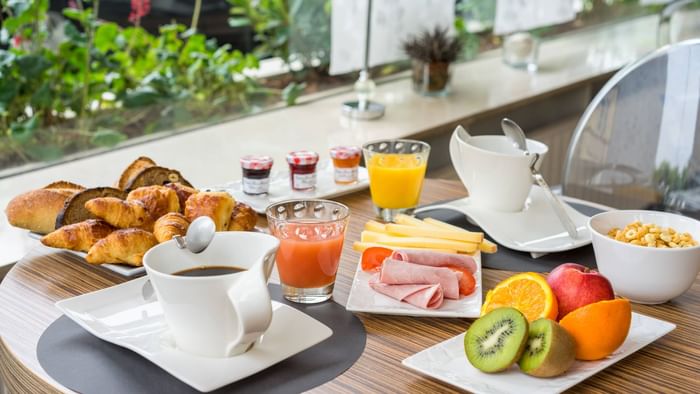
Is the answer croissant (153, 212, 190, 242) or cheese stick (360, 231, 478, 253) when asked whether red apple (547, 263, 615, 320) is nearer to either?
cheese stick (360, 231, 478, 253)

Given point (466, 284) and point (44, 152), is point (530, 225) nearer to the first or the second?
point (466, 284)

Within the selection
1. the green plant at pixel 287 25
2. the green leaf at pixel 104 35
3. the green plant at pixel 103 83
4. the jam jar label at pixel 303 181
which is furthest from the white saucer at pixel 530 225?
the green plant at pixel 287 25

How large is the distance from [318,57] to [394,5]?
349 mm

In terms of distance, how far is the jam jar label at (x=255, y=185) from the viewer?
1611 millimetres

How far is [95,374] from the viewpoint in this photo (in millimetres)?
980

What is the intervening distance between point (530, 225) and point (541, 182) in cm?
8

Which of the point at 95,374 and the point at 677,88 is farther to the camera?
the point at 677,88

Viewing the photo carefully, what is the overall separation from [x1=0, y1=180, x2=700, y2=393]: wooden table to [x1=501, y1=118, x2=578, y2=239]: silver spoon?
0.18m

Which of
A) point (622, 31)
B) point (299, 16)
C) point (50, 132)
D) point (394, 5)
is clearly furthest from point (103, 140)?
point (622, 31)

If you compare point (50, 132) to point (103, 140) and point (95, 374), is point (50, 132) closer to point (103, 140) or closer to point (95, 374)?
point (103, 140)

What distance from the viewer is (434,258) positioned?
4.00ft

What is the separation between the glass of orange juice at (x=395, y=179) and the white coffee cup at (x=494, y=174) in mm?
66

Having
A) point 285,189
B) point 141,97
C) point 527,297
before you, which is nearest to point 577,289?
point 527,297

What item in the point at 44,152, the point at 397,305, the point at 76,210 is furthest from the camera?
the point at 44,152
